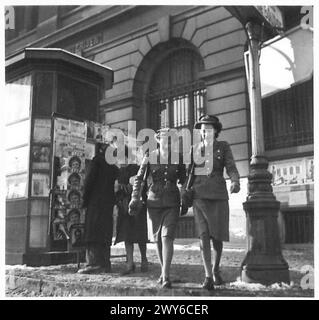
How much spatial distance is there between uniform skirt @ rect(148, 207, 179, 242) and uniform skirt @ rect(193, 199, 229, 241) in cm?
27

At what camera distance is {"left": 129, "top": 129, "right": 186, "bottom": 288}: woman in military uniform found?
500cm

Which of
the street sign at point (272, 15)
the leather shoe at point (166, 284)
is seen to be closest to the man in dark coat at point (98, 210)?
the leather shoe at point (166, 284)

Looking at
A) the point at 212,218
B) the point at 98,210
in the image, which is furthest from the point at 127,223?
the point at 212,218

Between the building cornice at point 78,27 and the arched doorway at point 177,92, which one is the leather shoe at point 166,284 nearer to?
the arched doorway at point 177,92

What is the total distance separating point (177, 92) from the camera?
401 inches

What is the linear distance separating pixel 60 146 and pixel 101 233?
1.43m

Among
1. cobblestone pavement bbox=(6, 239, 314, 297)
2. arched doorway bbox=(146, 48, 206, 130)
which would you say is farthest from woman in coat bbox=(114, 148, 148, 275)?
arched doorway bbox=(146, 48, 206, 130)

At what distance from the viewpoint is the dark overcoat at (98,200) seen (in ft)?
20.9

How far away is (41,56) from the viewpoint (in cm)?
715

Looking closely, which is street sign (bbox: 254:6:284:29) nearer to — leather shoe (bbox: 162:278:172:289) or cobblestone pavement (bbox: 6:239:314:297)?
cobblestone pavement (bbox: 6:239:314:297)

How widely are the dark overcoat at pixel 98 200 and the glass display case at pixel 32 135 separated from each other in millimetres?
696

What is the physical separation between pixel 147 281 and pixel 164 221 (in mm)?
858
